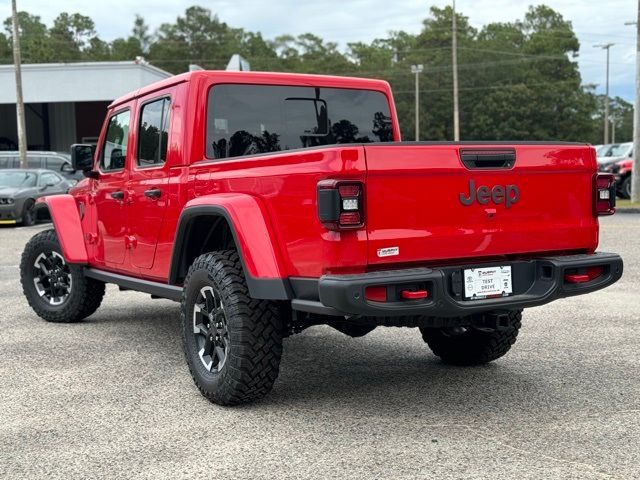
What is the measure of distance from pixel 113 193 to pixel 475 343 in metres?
2.91

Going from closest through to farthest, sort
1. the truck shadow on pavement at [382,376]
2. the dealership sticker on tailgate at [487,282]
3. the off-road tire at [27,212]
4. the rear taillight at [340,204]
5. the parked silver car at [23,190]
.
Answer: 1. the rear taillight at [340,204]
2. the dealership sticker on tailgate at [487,282]
3. the truck shadow on pavement at [382,376]
4. the parked silver car at [23,190]
5. the off-road tire at [27,212]

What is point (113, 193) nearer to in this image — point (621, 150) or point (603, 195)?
point (603, 195)

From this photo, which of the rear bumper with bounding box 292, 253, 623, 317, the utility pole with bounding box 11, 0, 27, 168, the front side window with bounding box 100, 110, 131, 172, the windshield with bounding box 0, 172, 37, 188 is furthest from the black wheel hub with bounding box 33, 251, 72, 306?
the utility pole with bounding box 11, 0, 27, 168

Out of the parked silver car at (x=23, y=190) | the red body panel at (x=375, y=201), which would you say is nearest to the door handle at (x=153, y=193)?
the red body panel at (x=375, y=201)

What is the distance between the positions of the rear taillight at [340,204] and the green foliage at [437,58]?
68783 mm

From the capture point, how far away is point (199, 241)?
511cm

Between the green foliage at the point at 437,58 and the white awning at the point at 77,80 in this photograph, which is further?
the green foliage at the point at 437,58

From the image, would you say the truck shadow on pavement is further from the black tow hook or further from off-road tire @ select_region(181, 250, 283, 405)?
the black tow hook

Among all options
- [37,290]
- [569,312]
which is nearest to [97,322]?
[37,290]

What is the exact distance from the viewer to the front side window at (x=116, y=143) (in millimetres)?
6184

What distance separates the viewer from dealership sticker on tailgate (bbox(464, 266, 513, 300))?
13.5ft

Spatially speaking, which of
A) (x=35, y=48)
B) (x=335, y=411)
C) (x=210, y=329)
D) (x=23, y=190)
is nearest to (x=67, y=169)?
(x=23, y=190)

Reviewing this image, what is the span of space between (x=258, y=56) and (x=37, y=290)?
100558 mm

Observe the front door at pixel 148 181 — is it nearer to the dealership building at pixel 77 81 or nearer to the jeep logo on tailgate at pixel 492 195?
the jeep logo on tailgate at pixel 492 195
